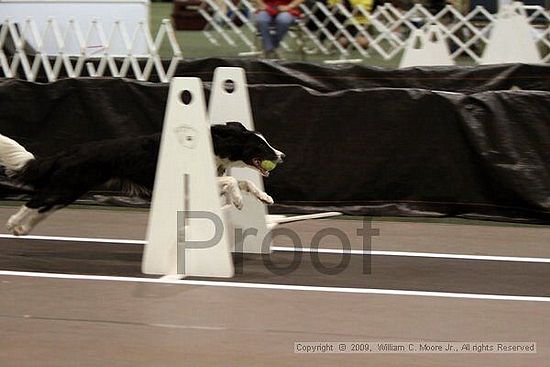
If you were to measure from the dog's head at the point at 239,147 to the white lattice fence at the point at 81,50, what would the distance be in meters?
4.44

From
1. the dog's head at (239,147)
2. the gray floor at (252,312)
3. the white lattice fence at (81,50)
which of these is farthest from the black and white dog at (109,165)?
the white lattice fence at (81,50)

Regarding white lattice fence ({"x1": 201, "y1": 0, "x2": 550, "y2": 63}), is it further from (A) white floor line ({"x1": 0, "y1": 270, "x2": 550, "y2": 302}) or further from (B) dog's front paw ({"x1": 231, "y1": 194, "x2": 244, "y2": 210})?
(A) white floor line ({"x1": 0, "y1": 270, "x2": 550, "y2": 302})

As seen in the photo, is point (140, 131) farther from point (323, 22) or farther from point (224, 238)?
point (323, 22)

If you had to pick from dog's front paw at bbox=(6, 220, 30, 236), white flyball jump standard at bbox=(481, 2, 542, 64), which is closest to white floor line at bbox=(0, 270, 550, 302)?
dog's front paw at bbox=(6, 220, 30, 236)

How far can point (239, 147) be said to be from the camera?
6762 millimetres

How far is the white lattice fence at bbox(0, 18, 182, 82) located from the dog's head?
14.6ft

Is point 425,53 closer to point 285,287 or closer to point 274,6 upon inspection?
point 274,6

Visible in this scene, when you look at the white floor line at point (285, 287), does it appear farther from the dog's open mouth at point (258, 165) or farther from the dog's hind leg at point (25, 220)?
the dog's open mouth at point (258, 165)

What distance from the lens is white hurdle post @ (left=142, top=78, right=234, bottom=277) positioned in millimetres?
6398

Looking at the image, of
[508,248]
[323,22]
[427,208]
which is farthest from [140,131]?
[323,22]

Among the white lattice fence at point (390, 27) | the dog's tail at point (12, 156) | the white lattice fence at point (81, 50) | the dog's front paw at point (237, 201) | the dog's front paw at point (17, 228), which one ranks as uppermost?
the dog's tail at point (12, 156)

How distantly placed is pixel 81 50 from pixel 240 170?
7247 millimetres

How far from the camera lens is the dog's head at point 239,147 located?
22.1ft

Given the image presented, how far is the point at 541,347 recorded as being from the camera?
5031 millimetres
